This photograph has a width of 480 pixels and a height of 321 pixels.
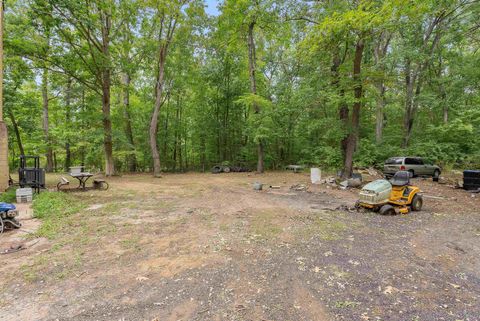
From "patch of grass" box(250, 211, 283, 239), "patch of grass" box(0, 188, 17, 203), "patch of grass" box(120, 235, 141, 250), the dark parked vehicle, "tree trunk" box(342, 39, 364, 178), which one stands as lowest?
"patch of grass" box(250, 211, 283, 239)

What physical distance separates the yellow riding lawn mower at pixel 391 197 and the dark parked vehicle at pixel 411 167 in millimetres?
6439

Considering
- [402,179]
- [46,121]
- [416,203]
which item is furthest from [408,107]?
[46,121]

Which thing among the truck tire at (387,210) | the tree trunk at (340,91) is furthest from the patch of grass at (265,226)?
the tree trunk at (340,91)

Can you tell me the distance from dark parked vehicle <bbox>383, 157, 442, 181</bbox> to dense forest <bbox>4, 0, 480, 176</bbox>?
1.75 m

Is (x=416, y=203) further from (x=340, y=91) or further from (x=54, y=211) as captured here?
(x=54, y=211)

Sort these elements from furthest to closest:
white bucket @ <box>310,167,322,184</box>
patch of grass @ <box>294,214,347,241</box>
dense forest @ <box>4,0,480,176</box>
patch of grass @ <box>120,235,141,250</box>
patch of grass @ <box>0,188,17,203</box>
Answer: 1. white bucket @ <box>310,167,322,184</box>
2. dense forest @ <box>4,0,480,176</box>
3. patch of grass @ <box>0,188,17,203</box>
4. patch of grass @ <box>294,214,347,241</box>
5. patch of grass @ <box>120,235,141,250</box>

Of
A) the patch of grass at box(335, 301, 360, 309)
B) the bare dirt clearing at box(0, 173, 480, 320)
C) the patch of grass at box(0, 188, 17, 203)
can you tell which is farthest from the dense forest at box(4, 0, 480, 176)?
the patch of grass at box(335, 301, 360, 309)

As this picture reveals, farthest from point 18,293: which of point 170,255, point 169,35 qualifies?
point 169,35

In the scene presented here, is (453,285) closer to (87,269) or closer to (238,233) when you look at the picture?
(238,233)

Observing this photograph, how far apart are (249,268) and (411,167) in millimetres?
12594

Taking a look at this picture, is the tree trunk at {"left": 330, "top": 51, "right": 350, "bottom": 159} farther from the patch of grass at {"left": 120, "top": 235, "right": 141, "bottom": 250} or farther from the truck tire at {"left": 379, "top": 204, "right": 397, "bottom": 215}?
the patch of grass at {"left": 120, "top": 235, "right": 141, "bottom": 250}

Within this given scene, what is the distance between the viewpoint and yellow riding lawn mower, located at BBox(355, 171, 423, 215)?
18.9 ft

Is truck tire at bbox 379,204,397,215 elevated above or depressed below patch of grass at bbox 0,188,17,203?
below

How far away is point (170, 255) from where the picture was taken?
3.54 m
